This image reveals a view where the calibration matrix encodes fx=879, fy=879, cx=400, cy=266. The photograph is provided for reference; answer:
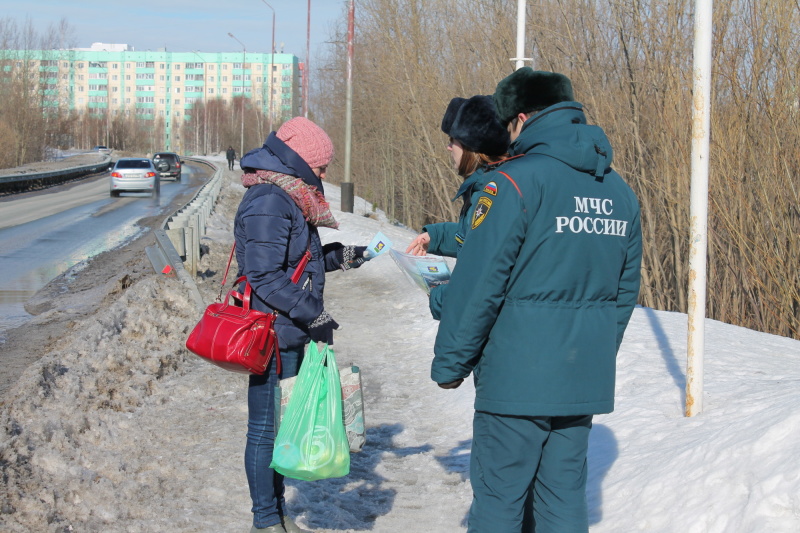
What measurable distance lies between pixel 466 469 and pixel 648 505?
50.1 inches

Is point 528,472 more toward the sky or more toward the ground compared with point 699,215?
more toward the ground

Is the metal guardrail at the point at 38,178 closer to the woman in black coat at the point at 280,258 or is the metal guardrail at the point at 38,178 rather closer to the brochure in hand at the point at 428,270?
the woman in black coat at the point at 280,258

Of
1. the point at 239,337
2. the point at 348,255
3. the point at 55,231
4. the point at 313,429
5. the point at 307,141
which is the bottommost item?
the point at 55,231

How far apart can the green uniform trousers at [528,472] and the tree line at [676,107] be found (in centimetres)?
557

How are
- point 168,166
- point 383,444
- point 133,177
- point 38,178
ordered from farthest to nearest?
point 168,166 < point 38,178 < point 133,177 < point 383,444

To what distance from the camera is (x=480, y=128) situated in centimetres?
346

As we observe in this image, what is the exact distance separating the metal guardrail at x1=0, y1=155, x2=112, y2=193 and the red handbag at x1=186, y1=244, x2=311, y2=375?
29.9 m

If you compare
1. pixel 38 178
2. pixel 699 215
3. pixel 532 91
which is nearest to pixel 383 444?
pixel 699 215

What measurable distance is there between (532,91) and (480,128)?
0.53m

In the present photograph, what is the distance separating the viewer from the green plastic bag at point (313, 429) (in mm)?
3594

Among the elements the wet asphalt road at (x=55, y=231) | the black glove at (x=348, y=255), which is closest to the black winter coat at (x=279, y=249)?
the black glove at (x=348, y=255)

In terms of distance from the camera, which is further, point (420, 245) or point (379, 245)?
point (379, 245)

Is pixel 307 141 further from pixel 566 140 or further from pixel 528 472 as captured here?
pixel 528 472

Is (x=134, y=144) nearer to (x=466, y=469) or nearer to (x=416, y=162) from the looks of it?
(x=416, y=162)
